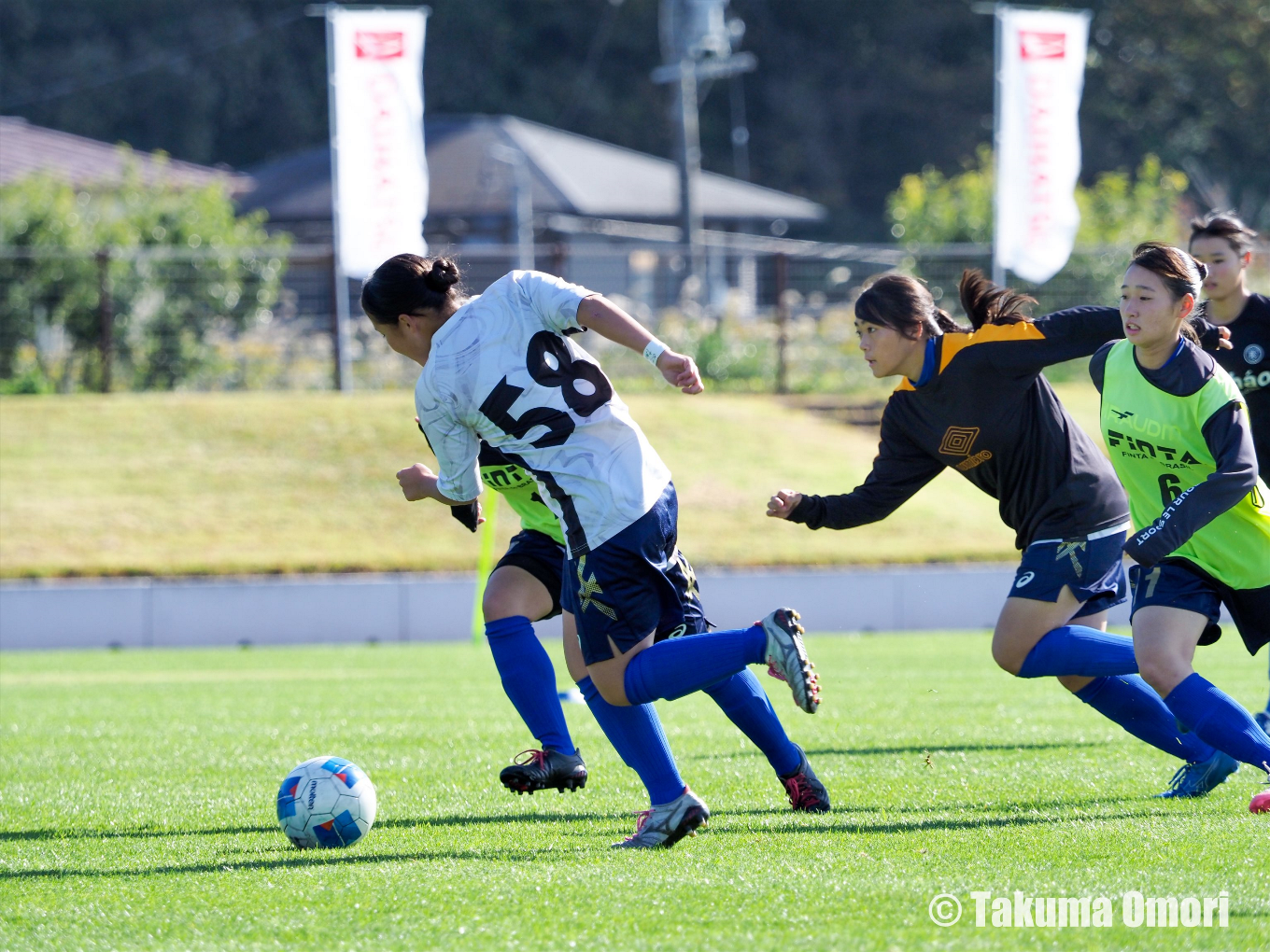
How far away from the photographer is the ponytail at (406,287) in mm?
4516

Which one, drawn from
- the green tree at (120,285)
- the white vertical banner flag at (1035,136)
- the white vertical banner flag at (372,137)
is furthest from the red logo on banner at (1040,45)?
the green tree at (120,285)

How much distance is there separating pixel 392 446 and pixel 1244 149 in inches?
1175

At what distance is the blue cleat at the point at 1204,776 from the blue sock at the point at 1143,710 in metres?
0.05

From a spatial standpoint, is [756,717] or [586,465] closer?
[586,465]

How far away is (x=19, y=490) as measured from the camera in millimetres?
15922

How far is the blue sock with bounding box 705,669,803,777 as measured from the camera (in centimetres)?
492

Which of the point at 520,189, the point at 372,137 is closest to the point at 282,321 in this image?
the point at 372,137

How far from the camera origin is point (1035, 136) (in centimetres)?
1862

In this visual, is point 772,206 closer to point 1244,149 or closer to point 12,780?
point 1244,149

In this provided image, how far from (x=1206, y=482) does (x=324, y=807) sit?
2.77 metres

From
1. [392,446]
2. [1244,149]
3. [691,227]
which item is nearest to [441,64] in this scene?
[691,227]

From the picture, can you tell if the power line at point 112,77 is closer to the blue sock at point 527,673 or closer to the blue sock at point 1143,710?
the blue sock at point 527,673

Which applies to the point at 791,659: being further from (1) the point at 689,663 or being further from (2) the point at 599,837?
(2) the point at 599,837

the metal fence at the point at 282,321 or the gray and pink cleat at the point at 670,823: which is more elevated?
the metal fence at the point at 282,321
